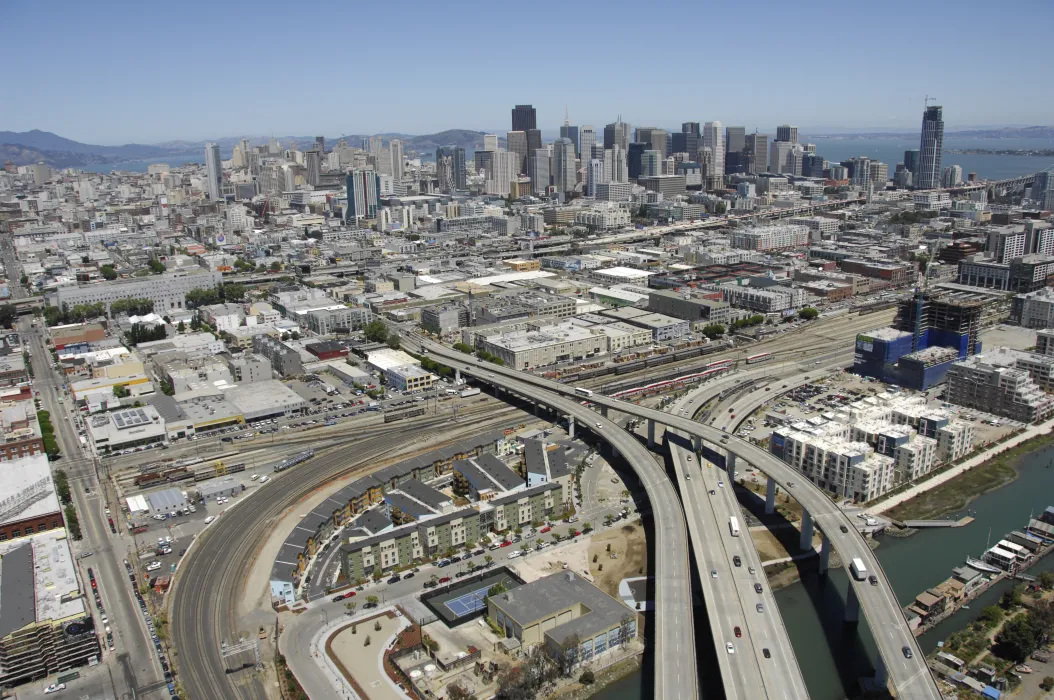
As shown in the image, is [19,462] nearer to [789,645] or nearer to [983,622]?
[789,645]

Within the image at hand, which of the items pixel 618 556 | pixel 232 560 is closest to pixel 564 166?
pixel 618 556

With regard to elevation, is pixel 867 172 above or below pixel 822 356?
above

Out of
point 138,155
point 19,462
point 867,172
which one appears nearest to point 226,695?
point 19,462

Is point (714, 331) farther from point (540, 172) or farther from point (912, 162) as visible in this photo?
point (912, 162)

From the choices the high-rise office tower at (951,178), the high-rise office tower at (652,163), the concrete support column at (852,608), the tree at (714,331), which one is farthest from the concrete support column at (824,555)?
the high-rise office tower at (951,178)

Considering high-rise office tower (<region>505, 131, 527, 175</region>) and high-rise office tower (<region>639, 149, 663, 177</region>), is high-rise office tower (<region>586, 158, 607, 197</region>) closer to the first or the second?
high-rise office tower (<region>639, 149, 663, 177</region>)

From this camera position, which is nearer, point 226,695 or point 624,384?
point 226,695

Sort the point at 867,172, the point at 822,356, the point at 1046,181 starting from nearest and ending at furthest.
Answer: the point at 822,356 < the point at 1046,181 < the point at 867,172

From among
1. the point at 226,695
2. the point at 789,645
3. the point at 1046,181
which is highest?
the point at 1046,181
